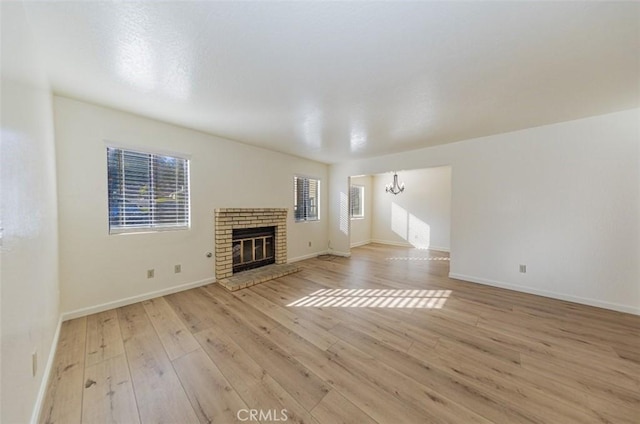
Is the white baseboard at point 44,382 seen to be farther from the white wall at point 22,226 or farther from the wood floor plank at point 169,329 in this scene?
the wood floor plank at point 169,329

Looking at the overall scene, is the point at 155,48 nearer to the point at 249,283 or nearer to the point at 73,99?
the point at 73,99

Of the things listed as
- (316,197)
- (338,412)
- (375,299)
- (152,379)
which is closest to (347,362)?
(338,412)

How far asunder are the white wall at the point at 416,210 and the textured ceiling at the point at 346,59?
381 cm

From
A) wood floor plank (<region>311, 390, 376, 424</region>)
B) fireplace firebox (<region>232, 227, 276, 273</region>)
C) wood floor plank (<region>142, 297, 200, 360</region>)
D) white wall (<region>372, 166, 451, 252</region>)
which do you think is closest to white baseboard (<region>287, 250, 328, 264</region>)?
fireplace firebox (<region>232, 227, 276, 273</region>)

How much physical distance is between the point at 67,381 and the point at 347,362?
6.90ft

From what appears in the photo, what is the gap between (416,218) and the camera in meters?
7.09

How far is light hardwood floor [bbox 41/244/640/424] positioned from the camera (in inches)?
54.9

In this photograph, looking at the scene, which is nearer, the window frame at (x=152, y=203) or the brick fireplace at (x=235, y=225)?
the window frame at (x=152, y=203)

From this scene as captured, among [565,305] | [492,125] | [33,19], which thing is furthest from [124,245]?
[565,305]

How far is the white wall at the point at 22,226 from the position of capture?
1008 millimetres

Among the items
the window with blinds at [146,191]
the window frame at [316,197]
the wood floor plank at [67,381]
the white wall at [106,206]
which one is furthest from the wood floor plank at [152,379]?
the window frame at [316,197]

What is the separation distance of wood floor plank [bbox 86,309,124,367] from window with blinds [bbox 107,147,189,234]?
39.1 inches

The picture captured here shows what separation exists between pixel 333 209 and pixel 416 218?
3005mm

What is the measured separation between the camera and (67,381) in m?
1.62
